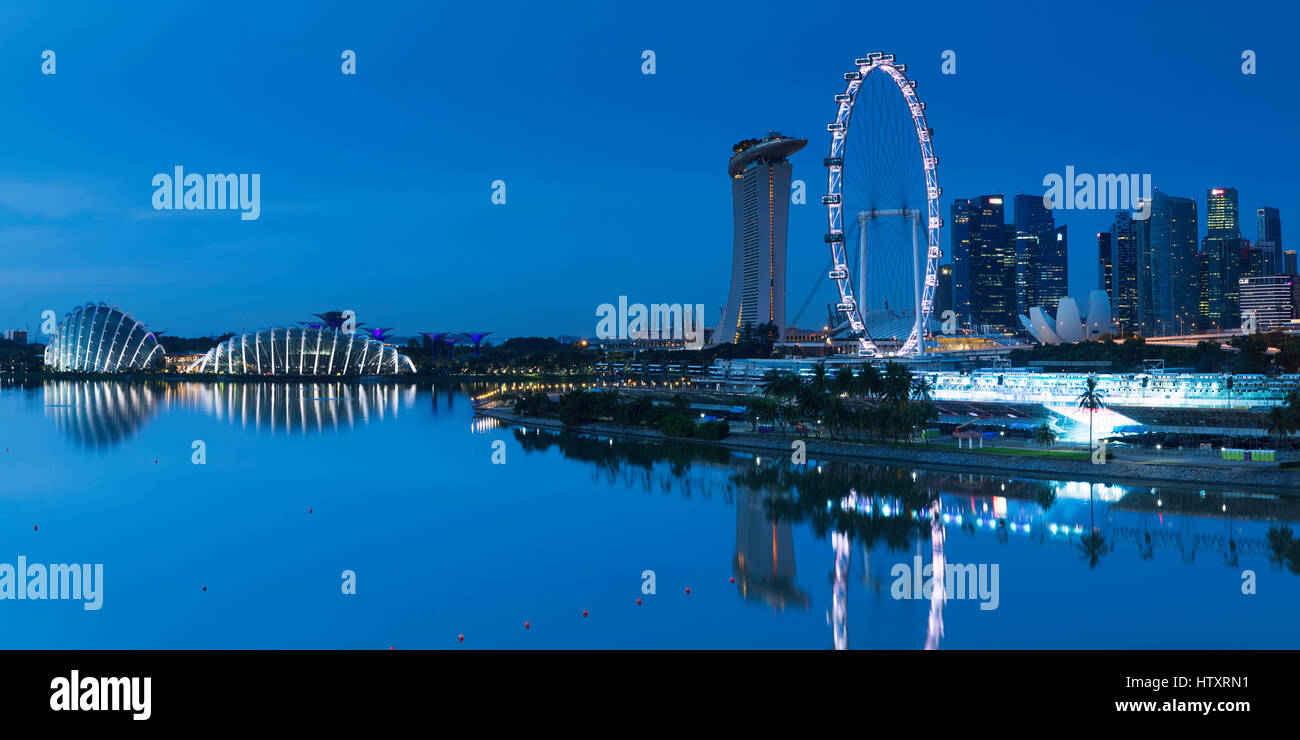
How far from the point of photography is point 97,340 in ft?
265

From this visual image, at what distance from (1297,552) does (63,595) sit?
64.4ft

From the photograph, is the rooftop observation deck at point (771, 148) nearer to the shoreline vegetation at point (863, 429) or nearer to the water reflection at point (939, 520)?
the shoreline vegetation at point (863, 429)

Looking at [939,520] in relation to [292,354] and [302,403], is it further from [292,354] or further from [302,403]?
[292,354]

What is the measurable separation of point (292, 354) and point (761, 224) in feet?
138

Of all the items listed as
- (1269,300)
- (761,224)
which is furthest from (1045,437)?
(1269,300)

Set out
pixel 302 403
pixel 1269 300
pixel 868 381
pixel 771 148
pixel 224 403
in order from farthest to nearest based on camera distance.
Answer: pixel 1269 300 < pixel 771 148 < pixel 302 403 < pixel 224 403 < pixel 868 381

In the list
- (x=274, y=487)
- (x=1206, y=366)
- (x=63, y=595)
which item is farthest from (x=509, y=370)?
(x=63, y=595)

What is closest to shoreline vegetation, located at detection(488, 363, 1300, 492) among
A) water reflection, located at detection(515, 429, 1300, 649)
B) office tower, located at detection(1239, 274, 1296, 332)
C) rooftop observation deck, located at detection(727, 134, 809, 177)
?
water reflection, located at detection(515, 429, 1300, 649)

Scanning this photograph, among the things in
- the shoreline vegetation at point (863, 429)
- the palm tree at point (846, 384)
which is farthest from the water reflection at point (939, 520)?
the palm tree at point (846, 384)

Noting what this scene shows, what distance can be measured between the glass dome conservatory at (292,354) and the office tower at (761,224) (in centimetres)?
3484

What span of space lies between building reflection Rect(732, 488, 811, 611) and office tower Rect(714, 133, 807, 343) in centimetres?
6738

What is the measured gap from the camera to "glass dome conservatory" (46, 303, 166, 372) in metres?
80.8

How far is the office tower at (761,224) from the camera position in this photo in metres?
86.7

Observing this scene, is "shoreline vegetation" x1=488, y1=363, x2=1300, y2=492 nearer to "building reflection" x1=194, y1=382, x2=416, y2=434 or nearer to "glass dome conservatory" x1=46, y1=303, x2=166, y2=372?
"building reflection" x1=194, y1=382, x2=416, y2=434
